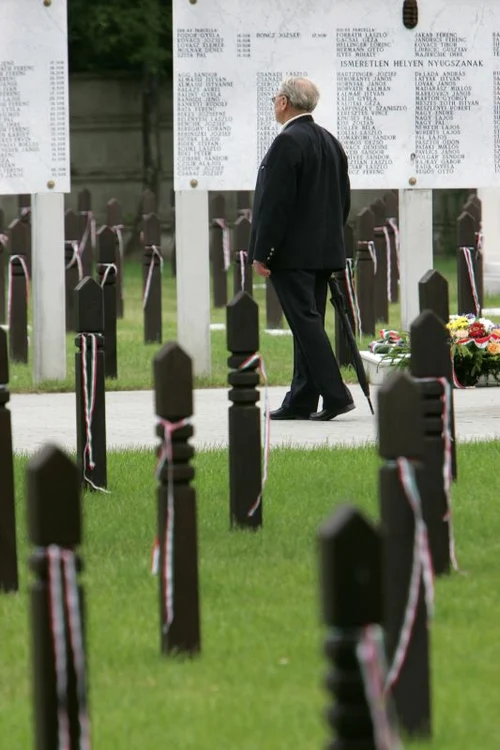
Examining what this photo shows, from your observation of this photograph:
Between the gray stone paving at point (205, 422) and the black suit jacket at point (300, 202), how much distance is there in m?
0.95

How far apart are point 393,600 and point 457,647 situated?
3.63 ft

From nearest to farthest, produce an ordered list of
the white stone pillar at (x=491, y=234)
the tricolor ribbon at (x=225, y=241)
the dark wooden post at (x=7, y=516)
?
the dark wooden post at (x=7, y=516) → the tricolor ribbon at (x=225, y=241) → the white stone pillar at (x=491, y=234)

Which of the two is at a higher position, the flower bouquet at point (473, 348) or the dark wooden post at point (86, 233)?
the dark wooden post at point (86, 233)

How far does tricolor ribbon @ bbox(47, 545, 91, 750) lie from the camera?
4445mm

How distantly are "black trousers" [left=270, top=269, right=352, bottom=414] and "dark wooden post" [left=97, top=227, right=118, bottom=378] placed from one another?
3.10 m

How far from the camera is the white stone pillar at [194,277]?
14.7m

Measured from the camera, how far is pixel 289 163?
11.5 metres

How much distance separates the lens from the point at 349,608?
3.75 metres

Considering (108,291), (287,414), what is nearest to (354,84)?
(108,291)

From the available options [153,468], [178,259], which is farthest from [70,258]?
Answer: [153,468]

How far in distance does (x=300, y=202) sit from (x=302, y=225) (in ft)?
0.45

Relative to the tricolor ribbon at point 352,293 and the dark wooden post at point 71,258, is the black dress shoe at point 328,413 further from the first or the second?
the dark wooden post at point 71,258

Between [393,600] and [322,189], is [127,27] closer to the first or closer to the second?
[322,189]

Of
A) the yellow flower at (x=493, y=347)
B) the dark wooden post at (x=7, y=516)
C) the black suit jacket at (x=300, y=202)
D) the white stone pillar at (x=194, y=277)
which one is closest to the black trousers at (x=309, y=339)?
the black suit jacket at (x=300, y=202)
